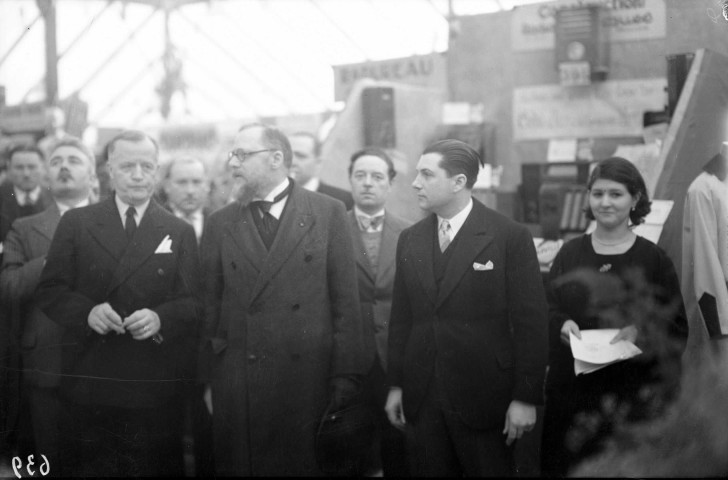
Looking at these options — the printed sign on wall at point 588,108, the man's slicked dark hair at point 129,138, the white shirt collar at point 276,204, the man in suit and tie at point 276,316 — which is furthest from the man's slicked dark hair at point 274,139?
the printed sign on wall at point 588,108

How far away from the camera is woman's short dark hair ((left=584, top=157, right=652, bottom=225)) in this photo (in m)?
2.81

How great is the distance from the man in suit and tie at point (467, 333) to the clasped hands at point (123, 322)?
101 cm

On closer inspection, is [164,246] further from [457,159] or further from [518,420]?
[518,420]

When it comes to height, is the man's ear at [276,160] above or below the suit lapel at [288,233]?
above

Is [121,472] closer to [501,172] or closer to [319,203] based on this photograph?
[319,203]

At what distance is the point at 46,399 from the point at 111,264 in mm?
743

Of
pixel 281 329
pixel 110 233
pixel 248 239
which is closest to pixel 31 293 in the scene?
pixel 110 233

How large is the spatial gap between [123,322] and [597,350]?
1.80m

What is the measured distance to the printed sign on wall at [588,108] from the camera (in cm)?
376

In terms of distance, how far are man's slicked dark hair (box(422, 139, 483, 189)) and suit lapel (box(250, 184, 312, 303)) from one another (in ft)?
1.82

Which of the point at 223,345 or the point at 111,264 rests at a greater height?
the point at 111,264

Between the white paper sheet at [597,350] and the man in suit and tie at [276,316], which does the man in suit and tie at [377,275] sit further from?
the white paper sheet at [597,350]

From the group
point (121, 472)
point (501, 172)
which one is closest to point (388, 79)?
point (501, 172)

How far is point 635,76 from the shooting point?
3738mm
